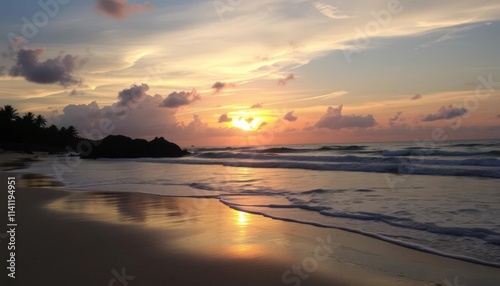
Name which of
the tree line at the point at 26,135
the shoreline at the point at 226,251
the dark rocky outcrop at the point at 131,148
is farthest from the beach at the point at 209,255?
the tree line at the point at 26,135

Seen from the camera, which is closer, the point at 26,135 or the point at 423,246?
the point at 423,246

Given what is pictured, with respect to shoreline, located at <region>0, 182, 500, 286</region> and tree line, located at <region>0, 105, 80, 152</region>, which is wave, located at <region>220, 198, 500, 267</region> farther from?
tree line, located at <region>0, 105, 80, 152</region>

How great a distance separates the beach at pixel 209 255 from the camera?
5160mm

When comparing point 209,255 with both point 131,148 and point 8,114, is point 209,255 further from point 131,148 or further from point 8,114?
point 8,114

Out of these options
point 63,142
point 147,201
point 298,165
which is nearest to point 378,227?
point 147,201

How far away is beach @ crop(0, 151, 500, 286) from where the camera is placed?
5160 mm

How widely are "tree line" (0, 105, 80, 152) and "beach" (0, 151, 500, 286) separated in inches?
2829

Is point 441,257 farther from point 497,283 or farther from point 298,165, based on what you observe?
point 298,165

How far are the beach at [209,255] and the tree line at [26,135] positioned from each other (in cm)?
7187

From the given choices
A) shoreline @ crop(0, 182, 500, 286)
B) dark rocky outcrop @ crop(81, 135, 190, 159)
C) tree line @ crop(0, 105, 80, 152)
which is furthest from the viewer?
tree line @ crop(0, 105, 80, 152)

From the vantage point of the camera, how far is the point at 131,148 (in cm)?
5625

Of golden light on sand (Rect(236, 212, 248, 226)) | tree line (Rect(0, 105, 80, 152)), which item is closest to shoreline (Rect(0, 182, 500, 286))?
golden light on sand (Rect(236, 212, 248, 226))

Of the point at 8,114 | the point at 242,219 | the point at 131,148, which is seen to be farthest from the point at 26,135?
the point at 242,219

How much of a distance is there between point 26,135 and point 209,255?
81049 millimetres
